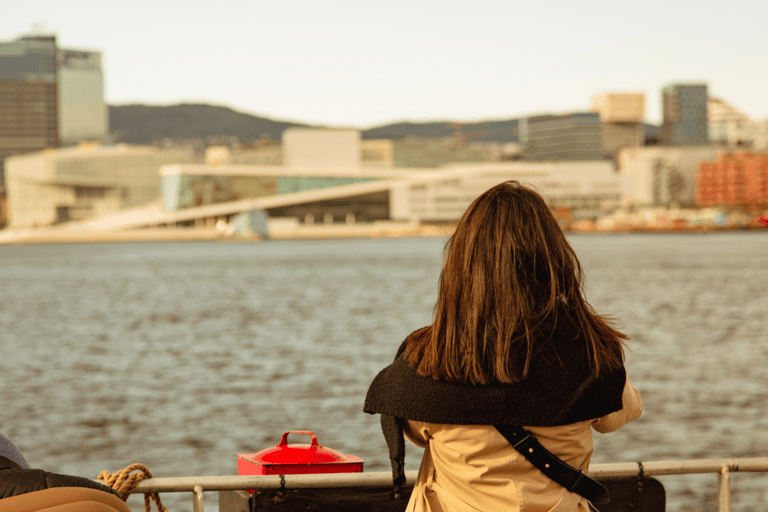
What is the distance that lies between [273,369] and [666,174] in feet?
388

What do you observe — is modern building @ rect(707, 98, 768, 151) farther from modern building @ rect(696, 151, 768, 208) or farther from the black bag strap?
the black bag strap

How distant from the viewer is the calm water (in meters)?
10.3

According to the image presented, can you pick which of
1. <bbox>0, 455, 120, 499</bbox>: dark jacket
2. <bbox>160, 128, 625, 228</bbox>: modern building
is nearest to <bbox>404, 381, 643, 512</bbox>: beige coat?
<bbox>0, 455, 120, 499</bbox>: dark jacket

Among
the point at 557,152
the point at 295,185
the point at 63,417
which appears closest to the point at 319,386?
the point at 63,417

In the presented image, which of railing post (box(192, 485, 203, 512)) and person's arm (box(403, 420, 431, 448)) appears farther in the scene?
railing post (box(192, 485, 203, 512))

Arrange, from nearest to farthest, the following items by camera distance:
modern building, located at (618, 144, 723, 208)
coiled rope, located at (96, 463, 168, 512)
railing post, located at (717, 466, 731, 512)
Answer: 1. coiled rope, located at (96, 463, 168, 512)
2. railing post, located at (717, 466, 731, 512)
3. modern building, located at (618, 144, 723, 208)

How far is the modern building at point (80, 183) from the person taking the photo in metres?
106

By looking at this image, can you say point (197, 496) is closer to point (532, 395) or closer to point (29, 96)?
point (532, 395)

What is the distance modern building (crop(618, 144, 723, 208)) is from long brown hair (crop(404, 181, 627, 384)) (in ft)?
418

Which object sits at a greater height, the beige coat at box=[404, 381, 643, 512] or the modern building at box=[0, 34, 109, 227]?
the modern building at box=[0, 34, 109, 227]

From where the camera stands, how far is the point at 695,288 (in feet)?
112

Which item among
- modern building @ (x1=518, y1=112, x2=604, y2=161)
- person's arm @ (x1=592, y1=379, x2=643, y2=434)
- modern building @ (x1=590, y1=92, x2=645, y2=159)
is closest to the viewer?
person's arm @ (x1=592, y1=379, x2=643, y2=434)

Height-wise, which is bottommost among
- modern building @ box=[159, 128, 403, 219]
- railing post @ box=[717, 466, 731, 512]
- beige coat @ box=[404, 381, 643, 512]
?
railing post @ box=[717, 466, 731, 512]

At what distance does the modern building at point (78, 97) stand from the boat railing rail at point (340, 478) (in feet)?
620
